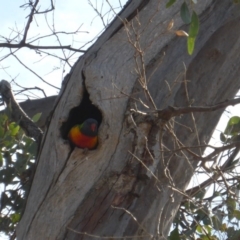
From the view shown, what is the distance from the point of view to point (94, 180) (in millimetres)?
2584

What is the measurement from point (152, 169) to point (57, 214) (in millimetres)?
461

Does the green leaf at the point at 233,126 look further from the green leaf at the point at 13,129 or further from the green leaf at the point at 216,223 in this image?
the green leaf at the point at 13,129

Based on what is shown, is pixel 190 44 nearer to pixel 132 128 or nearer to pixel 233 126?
pixel 132 128

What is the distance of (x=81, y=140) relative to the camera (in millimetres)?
2836

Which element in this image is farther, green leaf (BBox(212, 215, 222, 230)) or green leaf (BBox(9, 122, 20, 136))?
green leaf (BBox(9, 122, 20, 136))

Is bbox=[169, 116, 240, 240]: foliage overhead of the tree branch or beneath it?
beneath

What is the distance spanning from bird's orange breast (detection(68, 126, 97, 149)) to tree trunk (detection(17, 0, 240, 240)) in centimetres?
6

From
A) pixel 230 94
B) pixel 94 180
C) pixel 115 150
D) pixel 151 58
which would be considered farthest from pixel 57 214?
pixel 230 94

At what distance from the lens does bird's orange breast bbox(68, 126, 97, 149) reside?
2818 mm

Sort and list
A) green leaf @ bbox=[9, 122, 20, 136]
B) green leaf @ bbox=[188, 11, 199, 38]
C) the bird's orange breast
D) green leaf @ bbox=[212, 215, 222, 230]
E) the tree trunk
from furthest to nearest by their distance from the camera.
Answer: green leaf @ bbox=[9, 122, 20, 136] → green leaf @ bbox=[212, 215, 222, 230] → the bird's orange breast → the tree trunk → green leaf @ bbox=[188, 11, 199, 38]

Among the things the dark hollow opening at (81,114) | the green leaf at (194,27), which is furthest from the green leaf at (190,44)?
the dark hollow opening at (81,114)

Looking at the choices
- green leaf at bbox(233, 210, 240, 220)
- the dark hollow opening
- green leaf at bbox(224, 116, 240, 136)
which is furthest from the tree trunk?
green leaf at bbox(233, 210, 240, 220)

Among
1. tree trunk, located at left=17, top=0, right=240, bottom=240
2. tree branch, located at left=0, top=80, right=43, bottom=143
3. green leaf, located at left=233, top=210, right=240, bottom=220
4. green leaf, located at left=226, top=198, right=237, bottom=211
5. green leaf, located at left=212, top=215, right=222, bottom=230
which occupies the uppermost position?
tree branch, located at left=0, top=80, right=43, bottom=143

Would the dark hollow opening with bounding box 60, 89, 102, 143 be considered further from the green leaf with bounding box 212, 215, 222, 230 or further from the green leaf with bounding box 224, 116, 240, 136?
the green leaf with bounding box 212, 215, 222, 230
